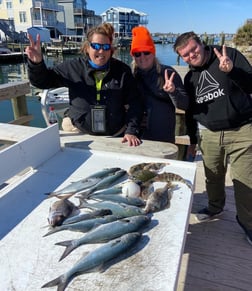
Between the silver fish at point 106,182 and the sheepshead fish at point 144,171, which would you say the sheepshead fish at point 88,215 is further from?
the sheepshead fish at point 144,171

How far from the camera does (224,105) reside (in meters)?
2.35

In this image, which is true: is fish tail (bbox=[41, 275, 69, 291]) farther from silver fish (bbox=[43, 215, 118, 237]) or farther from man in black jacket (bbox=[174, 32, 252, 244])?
man in black jacket (bbox=[174, 32, 252, 244])

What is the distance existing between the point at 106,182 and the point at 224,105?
4.22ft

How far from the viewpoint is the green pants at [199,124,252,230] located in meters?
2.39

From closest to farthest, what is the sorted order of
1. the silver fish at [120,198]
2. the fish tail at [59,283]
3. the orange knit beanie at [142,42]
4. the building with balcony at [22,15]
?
the fish tail at [59,283] → the silver fish at [120,198] → the orange knit beanie at [142,42] → the building with balcony at [22,15]

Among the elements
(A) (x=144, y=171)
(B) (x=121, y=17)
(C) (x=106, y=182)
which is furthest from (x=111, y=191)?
(B) (x=121, y=17)

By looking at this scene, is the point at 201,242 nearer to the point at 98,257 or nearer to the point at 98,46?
the point at 98,257

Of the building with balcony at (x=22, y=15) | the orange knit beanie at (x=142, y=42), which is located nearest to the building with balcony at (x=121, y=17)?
the building with balcony at (x=22, y=15)

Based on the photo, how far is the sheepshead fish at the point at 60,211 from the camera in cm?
131

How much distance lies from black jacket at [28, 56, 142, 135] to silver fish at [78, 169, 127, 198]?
0.90 metres

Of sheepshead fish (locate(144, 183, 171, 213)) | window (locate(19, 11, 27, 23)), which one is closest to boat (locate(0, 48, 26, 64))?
window (locate(19, 11, 27, 23))

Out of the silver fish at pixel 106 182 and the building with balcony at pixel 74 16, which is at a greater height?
the building with balcony at pixel 74 16

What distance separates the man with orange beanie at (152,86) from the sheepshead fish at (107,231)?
1.64m

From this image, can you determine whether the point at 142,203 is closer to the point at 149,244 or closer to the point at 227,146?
the point at 149,244
